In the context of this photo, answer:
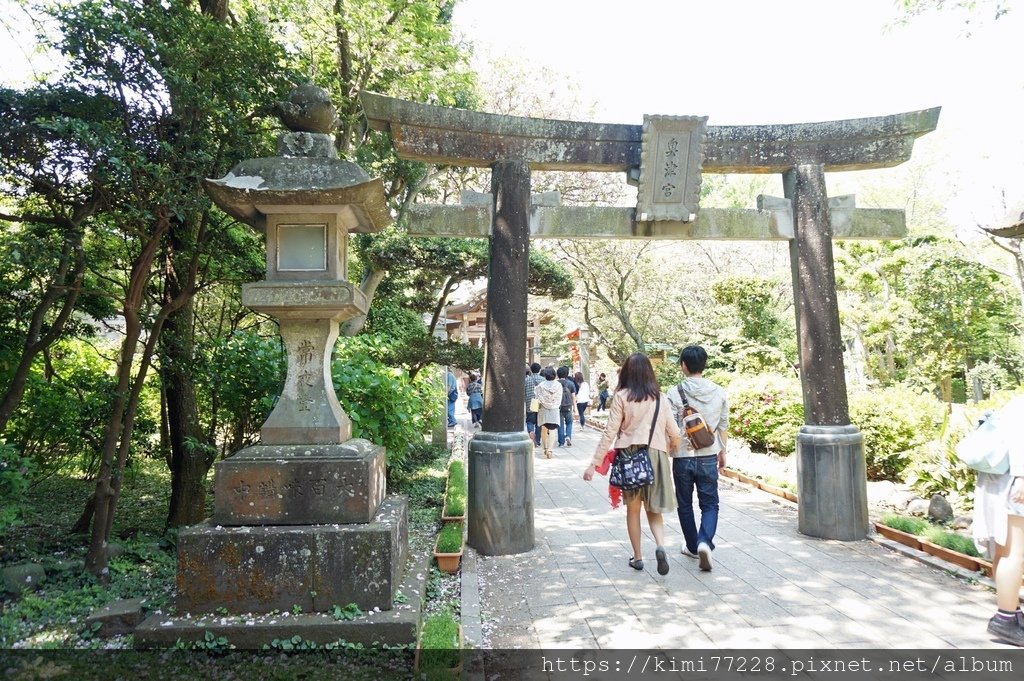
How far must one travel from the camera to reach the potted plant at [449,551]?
5328mm

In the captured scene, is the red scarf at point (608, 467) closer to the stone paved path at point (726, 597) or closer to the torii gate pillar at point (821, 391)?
the stone paved path at point (726, 597)

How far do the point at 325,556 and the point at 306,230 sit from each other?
2.29 meters

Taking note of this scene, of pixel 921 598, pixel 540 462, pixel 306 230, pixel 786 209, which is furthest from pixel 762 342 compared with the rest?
pixel 306 230

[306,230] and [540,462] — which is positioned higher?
[306,230]

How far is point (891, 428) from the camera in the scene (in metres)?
8.69

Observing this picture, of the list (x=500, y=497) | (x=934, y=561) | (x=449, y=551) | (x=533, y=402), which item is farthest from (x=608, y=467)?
(x=533, y=402)

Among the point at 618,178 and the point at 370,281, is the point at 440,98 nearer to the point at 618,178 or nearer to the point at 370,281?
the point at 370,281

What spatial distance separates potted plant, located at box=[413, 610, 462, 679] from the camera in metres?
3.37

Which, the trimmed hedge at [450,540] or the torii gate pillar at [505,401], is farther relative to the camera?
the torii gate pillar at [505,401]

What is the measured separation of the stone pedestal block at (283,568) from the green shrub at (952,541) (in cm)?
467

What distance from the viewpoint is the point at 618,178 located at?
17.8 metres

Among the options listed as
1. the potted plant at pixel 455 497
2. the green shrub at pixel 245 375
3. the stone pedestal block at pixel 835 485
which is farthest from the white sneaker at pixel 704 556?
the green shrub at pixel 245 375

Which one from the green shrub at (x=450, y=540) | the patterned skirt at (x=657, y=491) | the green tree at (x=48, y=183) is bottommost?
the green shrub at (x=450, y=540)

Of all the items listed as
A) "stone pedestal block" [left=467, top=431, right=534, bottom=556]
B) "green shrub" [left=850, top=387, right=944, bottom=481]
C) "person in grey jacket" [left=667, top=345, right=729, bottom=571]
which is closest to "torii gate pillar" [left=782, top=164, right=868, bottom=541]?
"person in grey jacket" [left=667, top=345, right=729, bottom=571]
